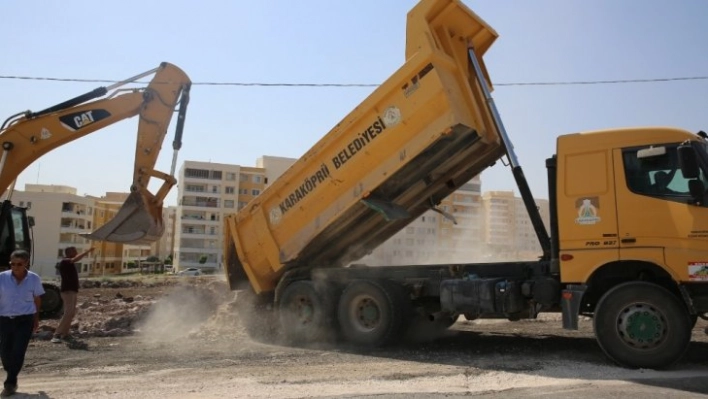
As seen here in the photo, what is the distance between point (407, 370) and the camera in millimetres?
6492

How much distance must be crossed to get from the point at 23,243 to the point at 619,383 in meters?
11.8

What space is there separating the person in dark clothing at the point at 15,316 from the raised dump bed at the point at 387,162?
13.2 ft

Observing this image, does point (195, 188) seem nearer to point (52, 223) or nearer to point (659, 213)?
point (52, 223)

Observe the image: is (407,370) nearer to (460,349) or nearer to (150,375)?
(460,349)

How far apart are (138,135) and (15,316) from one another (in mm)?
5526

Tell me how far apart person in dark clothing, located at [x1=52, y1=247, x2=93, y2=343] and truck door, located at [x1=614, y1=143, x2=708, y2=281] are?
29.1 ft

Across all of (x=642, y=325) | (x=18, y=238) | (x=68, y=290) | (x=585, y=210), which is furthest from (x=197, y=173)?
(x=642, y=325)

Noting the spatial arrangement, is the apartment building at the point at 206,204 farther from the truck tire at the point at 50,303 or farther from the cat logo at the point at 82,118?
the cat logo at the point at 82,118

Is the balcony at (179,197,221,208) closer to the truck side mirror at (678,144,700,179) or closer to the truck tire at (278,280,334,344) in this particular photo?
the truck tire at (278,280,334,344)

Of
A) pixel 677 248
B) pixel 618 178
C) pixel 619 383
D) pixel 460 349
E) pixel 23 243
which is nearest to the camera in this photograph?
pixel 619 383

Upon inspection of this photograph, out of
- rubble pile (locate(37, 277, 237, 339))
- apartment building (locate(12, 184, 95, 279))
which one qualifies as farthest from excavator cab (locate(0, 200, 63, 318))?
apartment building (locate(12, 184, 95, 279))

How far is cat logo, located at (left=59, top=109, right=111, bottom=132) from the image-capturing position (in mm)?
10430

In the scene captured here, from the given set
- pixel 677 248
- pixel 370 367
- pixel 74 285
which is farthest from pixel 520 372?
pixel 74 285

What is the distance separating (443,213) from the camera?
32.4 feet
